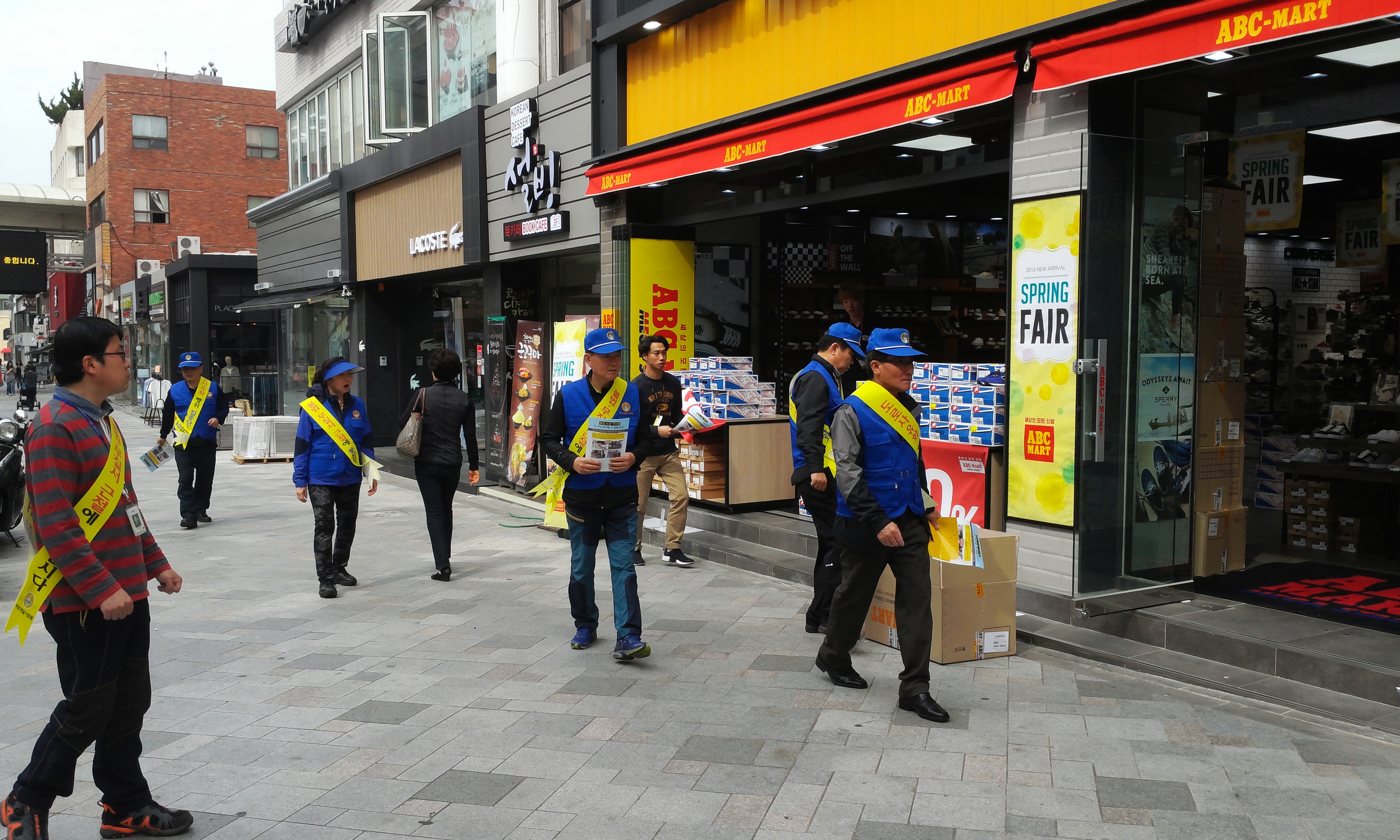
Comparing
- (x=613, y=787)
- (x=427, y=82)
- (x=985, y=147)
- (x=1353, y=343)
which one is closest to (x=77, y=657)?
(x=613, y=787)

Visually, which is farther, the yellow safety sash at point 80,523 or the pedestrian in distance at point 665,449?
the pedestrian in distance at point 665,449

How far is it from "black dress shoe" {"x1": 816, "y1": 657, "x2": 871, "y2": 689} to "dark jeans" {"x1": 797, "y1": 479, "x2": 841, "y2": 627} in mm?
537

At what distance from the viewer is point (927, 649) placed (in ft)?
17.0

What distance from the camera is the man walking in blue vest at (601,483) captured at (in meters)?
6.11

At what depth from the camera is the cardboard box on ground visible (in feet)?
19.6

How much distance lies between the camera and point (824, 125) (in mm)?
8531

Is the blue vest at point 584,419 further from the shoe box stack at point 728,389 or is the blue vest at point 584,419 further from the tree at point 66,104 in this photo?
the tree at point 66,104

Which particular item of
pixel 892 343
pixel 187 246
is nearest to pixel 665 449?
pixel 892 343

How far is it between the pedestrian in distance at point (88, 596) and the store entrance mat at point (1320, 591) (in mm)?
5918

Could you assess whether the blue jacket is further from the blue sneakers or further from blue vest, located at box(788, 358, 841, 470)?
blue vest, located at box(788, 358, 841, 470)

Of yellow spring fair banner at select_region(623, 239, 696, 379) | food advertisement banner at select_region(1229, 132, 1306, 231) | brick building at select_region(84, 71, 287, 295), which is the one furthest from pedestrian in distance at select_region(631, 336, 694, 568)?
brick building at select_region(84, 71, 287, 295)

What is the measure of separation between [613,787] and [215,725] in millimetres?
2125

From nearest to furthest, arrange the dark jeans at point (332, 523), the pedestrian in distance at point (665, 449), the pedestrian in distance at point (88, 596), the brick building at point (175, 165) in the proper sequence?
the pedestrian in distance at point (88, 596) → the dark jeans at point (332, 523) → the pedestrian in distance at point (665, 449) → the brick building at point (175, 165)

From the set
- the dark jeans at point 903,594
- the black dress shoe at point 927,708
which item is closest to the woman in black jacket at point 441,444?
the dark jeans at point 903,594
